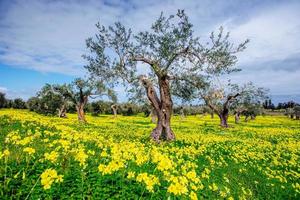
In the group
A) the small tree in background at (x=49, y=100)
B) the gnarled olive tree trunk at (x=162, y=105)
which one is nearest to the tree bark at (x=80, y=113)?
the small tree in background at (x=49, y=100)

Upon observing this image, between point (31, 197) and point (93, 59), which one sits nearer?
point (31, 197)

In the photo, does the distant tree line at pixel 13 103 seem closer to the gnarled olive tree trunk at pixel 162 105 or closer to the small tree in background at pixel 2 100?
the small tree in background at pixel 2 100

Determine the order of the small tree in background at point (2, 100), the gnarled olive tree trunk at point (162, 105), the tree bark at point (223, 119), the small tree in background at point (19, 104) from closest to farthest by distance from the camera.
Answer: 1. the gnarled olive tree trunk at point (162, 105)
2. the tree bark at point (223, 119)
3. the small tree in background at point (2, 100)
4. the small tree in background at point (19, 104)

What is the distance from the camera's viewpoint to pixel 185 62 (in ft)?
80.6

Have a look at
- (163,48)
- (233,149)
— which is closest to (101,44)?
(163,48)

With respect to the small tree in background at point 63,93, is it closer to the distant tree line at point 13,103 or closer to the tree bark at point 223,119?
the tree bark at point 223,119

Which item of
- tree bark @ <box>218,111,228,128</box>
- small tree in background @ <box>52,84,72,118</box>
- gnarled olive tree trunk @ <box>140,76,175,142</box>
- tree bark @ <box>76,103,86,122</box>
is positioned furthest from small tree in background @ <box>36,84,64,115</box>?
gnarled olive tree trunk @ <box>140,76,175,142</box>

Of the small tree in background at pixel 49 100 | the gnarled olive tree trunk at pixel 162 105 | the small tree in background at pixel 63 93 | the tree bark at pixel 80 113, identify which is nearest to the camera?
the gnarled olive tree trunk at pixel 162 105

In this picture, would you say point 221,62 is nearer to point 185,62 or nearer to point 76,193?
point 185,62

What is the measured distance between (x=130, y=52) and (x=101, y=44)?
9.53ft

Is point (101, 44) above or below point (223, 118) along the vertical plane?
above

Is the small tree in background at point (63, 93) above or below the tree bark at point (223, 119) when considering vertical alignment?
above

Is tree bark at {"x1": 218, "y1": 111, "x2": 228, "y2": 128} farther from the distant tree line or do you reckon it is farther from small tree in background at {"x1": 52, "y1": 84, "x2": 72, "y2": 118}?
→ the distant tree line

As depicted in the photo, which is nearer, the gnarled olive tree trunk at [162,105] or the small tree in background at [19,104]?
the gnarled olive tree trunk at [162,105]
